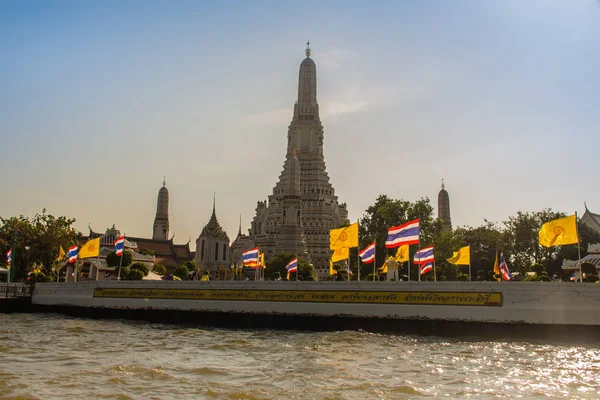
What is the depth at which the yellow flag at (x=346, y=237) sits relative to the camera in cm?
3375

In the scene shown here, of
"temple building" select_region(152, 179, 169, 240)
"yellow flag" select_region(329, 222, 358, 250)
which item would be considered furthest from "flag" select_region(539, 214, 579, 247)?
"temple building" select_region(152, 179, 169, 240)

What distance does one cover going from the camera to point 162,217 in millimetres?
129375

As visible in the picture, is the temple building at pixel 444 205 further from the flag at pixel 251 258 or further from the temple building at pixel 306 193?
the flag at pixel 251 258

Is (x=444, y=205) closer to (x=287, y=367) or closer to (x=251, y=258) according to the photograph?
(x=251, y=258)

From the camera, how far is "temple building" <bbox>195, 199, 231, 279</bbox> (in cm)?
10950

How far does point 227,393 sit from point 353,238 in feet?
66.9

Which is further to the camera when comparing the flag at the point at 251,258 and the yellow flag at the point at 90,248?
the yellow flag at the point at 90,248

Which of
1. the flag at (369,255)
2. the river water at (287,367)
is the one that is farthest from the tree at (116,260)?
the flag at (369,255)

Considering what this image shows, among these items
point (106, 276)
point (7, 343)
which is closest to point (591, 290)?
point (7, 343)

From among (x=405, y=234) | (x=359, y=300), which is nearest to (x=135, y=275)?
(x=359, y=300)

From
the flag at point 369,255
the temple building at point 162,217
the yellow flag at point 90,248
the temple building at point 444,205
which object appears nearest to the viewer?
the flag at point 369,255

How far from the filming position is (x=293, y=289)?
32.1 meters

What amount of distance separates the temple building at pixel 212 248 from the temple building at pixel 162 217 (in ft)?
61.2

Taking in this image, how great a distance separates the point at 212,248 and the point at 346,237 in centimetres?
7908
